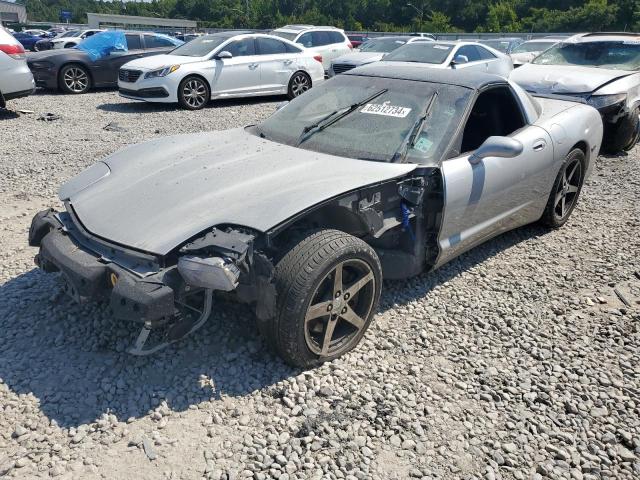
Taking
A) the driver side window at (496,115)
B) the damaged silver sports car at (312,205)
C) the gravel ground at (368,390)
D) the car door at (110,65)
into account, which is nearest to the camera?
the gravel ground at (368,390)

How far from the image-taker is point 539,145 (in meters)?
4.27

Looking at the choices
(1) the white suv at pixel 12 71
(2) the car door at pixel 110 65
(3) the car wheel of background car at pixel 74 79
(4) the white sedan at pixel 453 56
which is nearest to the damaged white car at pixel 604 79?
(4) the white sedan at pixel 453 56

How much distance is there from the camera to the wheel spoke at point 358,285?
3053mm

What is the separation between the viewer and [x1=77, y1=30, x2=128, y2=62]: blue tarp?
12.4m

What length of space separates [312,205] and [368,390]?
101 centimetres

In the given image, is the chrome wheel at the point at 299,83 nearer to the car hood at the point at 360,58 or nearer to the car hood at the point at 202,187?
the car hood at the point at 360,58

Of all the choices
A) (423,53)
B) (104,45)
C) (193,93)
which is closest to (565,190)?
(423,53)

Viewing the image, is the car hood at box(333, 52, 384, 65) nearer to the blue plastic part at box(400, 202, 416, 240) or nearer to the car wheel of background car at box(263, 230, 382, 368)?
the blue plastic part at box(400, 202, 416, 240)

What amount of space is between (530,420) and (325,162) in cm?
182

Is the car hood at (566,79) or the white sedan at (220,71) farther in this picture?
the white sedan at (220,71)

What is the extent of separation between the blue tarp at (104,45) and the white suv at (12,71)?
3.22 m

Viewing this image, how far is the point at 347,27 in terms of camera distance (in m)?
78.8

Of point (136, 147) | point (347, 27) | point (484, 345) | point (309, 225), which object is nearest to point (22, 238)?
point (136, 147)

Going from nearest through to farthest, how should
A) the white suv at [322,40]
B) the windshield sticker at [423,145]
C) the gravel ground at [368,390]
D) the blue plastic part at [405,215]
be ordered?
the gravel ground at [368,390] < the blue plastic part at [405,215] < the windshield sticker at [423,145] < the white suv at [322,40]
